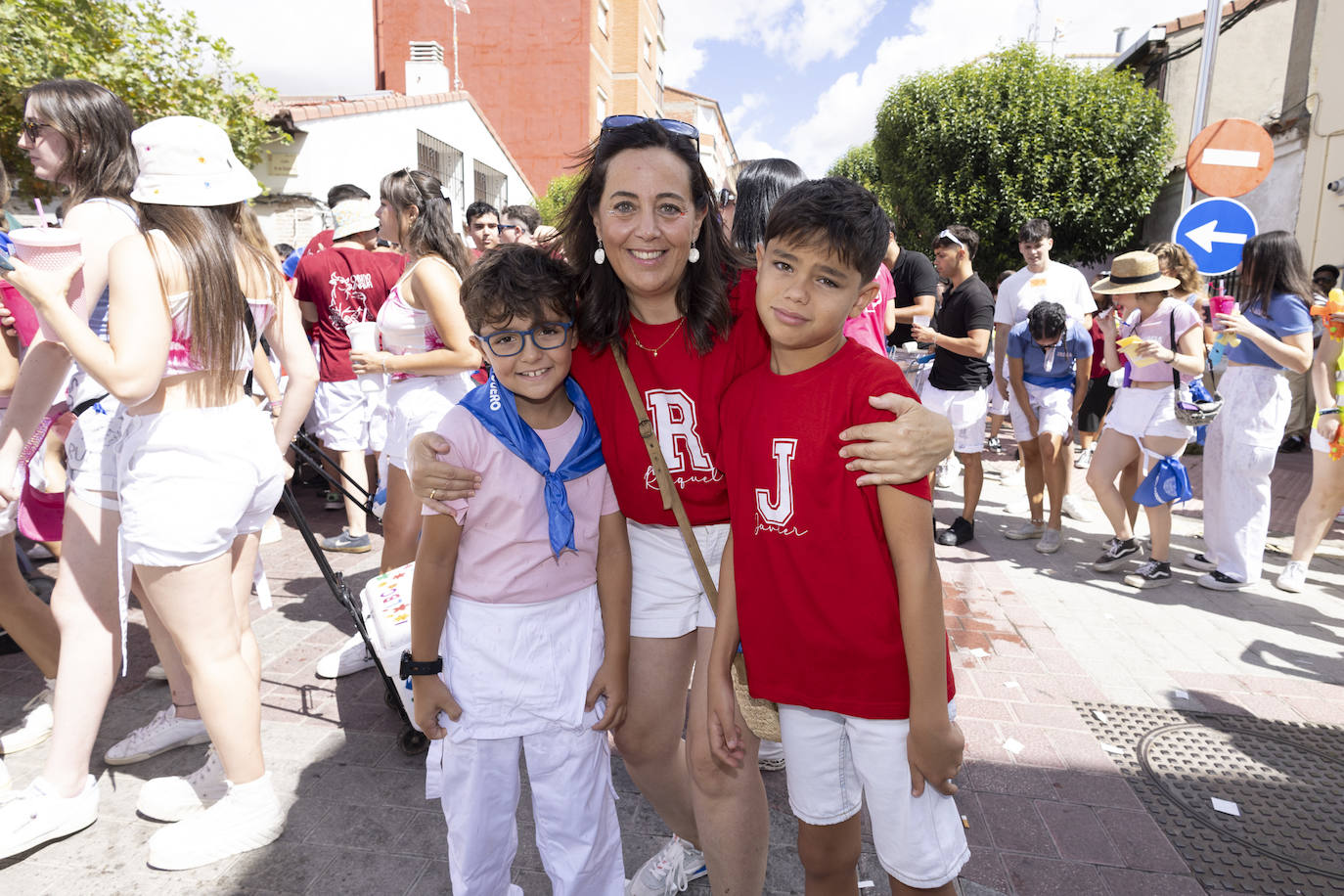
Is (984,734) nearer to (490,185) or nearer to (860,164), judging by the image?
(490,185)

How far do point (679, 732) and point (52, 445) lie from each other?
125 inches

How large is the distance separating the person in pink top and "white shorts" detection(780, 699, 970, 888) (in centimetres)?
54

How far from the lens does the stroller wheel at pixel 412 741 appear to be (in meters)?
2.91

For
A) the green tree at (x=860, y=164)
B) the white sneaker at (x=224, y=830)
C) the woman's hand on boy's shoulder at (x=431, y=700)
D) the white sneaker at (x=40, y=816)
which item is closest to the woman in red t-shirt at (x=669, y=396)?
the woman's hand on boy's shoulder at (x=431, y=700)

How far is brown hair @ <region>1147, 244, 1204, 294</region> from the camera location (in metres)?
5.18

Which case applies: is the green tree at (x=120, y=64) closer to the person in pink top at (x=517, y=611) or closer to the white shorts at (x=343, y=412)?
the white shorts at (x=343, y=412)

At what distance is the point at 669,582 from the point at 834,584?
54 centimetres

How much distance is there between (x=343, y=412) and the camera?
5.69 meters

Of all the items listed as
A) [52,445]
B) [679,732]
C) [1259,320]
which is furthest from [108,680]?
[1259,320]

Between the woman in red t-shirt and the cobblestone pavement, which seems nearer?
the woman in red t-shirt

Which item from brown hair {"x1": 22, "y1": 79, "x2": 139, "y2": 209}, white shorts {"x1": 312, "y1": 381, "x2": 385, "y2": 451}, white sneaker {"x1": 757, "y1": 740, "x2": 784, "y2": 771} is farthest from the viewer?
white shorts {"x1": 312, "y1": 381, "x2": 385, "y2": 451}

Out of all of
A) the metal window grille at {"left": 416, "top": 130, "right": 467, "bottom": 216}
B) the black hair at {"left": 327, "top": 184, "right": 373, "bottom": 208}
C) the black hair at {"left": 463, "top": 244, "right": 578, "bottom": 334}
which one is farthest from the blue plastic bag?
the metal window grille at {"left": 416, "top": 130, "right": 467, "bottom": 216}

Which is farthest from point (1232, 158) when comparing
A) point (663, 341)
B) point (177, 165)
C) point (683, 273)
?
point (177, 165)

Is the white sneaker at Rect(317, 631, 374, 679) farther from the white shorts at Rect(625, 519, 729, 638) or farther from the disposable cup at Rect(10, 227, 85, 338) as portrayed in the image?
the white shorts at Rect(625, 519, 729, 638)
